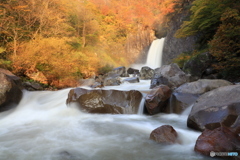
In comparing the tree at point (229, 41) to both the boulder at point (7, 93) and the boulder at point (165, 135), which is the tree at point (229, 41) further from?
the boulder at point (7, 93)

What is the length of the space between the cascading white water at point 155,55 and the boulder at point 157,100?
56.0 feet

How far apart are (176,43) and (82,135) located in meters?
17.6

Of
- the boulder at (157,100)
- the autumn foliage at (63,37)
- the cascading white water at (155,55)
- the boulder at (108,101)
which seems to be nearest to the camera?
the boulder at (157,100)

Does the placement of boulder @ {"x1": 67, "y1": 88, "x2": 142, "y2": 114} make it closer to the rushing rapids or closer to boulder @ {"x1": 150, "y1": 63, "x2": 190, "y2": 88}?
the rushing rapids

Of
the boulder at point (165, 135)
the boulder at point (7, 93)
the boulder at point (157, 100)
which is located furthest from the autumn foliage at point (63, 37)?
the boulder at point (165, 135)

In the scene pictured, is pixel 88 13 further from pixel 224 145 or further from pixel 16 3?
pixel 224 145

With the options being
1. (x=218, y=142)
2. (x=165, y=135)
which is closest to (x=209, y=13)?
(x=165, y=135)

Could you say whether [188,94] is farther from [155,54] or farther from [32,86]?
[155,54]

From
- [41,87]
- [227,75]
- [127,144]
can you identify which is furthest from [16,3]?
[227,75]

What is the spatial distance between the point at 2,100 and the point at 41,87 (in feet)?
12.6

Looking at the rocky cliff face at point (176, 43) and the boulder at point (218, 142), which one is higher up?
the rocky cliff face at point (176, 43)

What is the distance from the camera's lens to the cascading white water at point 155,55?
897 inches

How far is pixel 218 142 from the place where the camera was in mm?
2646

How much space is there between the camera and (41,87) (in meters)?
9.41
